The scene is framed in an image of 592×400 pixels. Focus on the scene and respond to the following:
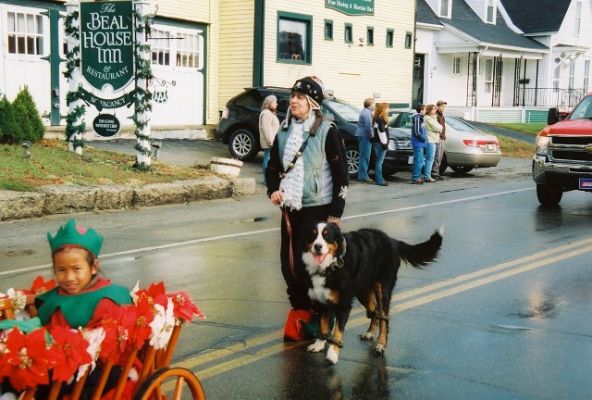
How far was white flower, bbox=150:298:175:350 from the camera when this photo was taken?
372cm

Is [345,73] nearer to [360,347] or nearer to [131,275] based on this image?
[131,275]

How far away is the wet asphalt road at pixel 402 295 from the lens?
17.6 feet

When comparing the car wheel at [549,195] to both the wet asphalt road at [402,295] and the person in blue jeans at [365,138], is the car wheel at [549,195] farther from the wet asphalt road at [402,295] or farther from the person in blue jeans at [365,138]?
the person in blue jeans at [365,138]

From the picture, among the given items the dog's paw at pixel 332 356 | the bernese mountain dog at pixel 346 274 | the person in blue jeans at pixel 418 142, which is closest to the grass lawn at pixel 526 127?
the person in blue jeans at pixel 418 142

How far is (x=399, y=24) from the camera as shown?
31.8 meters

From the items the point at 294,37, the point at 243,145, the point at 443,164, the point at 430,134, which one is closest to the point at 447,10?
the point at 294,37

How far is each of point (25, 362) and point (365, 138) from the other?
15.2 meters

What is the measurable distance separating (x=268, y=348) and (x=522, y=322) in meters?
2.18

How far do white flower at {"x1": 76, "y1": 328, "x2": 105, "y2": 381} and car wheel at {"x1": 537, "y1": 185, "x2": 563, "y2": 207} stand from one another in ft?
41.1

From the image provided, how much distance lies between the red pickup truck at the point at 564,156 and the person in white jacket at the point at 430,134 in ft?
14.4

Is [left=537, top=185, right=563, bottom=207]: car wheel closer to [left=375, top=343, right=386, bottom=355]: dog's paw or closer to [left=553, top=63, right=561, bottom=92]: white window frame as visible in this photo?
[left=375, top=343, right=386, bottom=355]: dog's paw

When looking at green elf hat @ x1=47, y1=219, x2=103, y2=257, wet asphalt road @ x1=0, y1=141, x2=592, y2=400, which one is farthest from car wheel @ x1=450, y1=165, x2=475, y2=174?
green elf hat @ x1=47, y1=219, x2=103, y2=257

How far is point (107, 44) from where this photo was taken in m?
16.2

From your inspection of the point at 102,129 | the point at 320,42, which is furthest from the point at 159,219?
the point at 320,42
